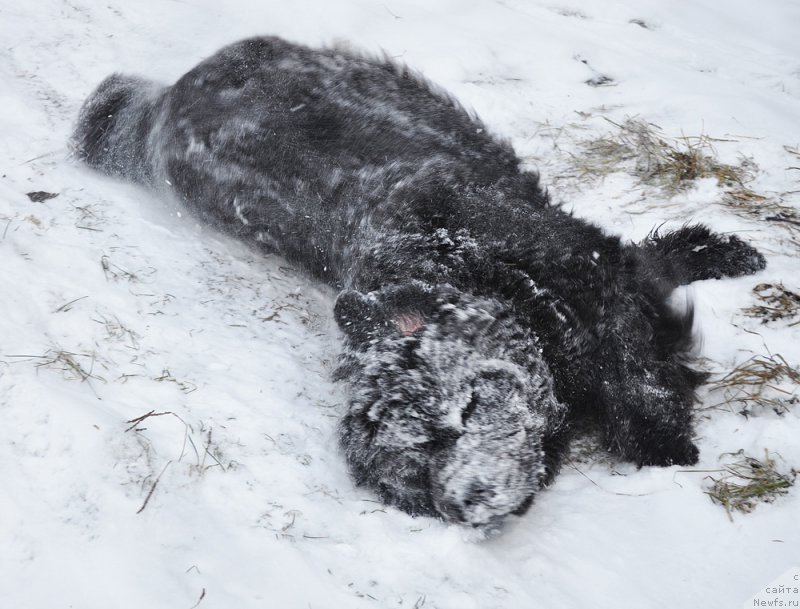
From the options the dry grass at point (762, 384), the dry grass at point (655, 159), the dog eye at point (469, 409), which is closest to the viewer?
the dog eye at point (469, 409)

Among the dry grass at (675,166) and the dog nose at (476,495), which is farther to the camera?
the dry grass at (675,166)

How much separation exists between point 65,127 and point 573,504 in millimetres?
4227

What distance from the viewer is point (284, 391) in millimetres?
3162

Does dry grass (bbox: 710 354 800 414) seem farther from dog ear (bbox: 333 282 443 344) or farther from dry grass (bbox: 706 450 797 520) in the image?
dog ear (bbox: 333 282 443 344)

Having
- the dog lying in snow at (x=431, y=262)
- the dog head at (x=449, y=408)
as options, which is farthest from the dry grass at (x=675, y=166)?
the dog head at (x=449, y=408)

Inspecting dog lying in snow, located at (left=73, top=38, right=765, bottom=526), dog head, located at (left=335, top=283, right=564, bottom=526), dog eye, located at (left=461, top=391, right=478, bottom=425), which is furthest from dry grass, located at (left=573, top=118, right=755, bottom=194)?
dog eye, located at (left=461, top=391, right=478, bottom=425)

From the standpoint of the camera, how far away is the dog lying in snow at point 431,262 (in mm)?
2816

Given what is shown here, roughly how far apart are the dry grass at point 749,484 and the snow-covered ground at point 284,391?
0.04 m

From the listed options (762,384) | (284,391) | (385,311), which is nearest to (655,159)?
(762,384)

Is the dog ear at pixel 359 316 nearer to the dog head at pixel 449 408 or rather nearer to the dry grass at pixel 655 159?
the dog head at pixel 449 408

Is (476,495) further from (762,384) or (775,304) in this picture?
(775,304)

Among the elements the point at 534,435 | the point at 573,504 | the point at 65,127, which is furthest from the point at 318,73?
the point at 573,504

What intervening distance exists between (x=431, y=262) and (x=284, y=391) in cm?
99

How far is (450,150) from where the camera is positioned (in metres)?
3.71
